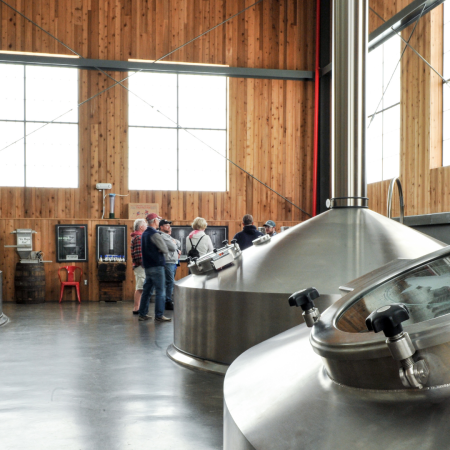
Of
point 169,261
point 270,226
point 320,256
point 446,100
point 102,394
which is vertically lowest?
point 102,394

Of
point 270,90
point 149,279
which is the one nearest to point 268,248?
point 149,279

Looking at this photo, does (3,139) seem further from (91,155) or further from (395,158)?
(395,158)

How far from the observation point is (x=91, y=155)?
11.2m

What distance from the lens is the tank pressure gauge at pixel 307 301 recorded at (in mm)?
1507

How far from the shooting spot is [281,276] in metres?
3.98

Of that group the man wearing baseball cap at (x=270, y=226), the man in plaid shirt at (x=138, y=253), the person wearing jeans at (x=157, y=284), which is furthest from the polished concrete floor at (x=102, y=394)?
the man wearing baseball cap at (x=270, y=226)

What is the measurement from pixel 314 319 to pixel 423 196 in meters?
8.43

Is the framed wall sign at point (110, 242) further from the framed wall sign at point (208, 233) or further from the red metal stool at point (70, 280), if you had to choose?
the framed wall sign at point (208, 233)

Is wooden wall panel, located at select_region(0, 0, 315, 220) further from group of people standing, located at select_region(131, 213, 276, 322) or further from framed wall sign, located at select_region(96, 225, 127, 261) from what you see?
group of people standing, located at select_region(131, 213, 276, 322)

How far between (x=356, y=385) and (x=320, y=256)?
2.89 meters

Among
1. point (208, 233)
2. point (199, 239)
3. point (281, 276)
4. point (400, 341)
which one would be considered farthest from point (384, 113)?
point (400, 341)

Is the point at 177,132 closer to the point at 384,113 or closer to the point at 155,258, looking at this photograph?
the point at 384,113

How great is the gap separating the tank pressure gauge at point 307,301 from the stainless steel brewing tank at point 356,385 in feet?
0.23

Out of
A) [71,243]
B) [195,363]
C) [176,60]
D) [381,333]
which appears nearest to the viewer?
[381,333]
